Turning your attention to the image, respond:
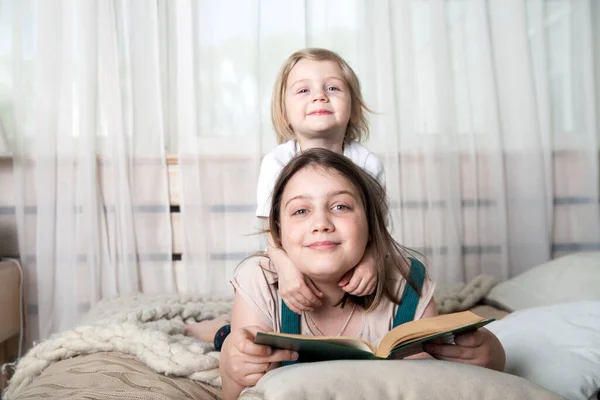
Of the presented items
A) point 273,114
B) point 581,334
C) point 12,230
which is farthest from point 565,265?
point 12,230

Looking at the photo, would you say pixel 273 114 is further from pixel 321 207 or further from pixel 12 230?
pixel 12 230

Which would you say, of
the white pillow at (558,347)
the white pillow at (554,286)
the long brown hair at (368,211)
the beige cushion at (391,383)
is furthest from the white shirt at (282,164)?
the beige cushion at (391,383)

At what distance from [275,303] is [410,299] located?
Answer: 25cm

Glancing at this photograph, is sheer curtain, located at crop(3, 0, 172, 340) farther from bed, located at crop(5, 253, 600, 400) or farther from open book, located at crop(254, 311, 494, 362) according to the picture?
open book, located at crop(254, 311, 494, 362)

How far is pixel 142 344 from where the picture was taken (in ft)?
4.58

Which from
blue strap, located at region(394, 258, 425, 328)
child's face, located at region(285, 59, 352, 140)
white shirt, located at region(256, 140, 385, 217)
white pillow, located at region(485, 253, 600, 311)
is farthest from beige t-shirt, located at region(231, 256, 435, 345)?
white pillow, located at region(485, 253, 600, 311)

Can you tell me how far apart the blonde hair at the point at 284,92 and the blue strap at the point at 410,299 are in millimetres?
627

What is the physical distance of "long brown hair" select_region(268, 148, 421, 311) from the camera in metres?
1.19

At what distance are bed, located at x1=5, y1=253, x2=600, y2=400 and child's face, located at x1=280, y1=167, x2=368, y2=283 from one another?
259 mm

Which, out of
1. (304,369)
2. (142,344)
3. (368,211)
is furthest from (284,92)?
(304,369)

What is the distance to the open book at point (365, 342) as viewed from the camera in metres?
0.87

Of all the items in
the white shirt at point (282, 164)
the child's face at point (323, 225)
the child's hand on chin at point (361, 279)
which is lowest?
the child's hand on chin at point (361, 279)

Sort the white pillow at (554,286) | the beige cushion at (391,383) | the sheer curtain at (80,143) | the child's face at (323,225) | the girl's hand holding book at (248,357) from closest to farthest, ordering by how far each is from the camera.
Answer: the beige cushion at (391,383), the girl's hand holding book at (248,357), the child's face at (323,225), the white pillow at (554,286), the sheer curtain at (80,143)

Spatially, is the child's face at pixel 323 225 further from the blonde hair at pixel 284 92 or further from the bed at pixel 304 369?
the blonde hair at pixel 284 92
